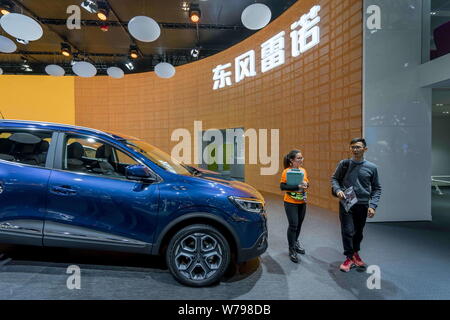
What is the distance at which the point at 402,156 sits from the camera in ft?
15.2

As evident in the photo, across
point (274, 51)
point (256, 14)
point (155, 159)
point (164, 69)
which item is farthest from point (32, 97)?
point (155, 159)

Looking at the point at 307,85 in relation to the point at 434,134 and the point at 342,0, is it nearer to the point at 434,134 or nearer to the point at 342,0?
the point at 342,0

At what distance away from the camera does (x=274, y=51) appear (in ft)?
23.7

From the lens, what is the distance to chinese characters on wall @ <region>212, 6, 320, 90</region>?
19.4 ft

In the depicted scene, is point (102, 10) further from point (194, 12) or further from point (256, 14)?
point (256, 14)

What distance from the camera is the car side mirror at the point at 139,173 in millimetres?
2320

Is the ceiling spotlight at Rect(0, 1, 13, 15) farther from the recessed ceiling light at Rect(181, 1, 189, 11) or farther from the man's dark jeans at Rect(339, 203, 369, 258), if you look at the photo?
the man's dark jeans at Rect(339, 203, 369, 258)

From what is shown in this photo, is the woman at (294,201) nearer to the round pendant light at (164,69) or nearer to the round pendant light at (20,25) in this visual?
the round pendant light at (20,25)

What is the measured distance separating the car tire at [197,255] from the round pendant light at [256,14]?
14.7 ft

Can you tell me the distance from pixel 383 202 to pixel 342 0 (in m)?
4.19

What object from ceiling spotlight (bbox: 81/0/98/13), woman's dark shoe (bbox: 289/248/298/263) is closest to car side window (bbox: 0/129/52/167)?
woman's dark shoe (bbox: 289/248/298/263)

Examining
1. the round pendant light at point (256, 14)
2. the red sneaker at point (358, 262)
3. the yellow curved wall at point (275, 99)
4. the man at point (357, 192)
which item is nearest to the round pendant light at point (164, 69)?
the yellow curved wall at point (275, 99)
